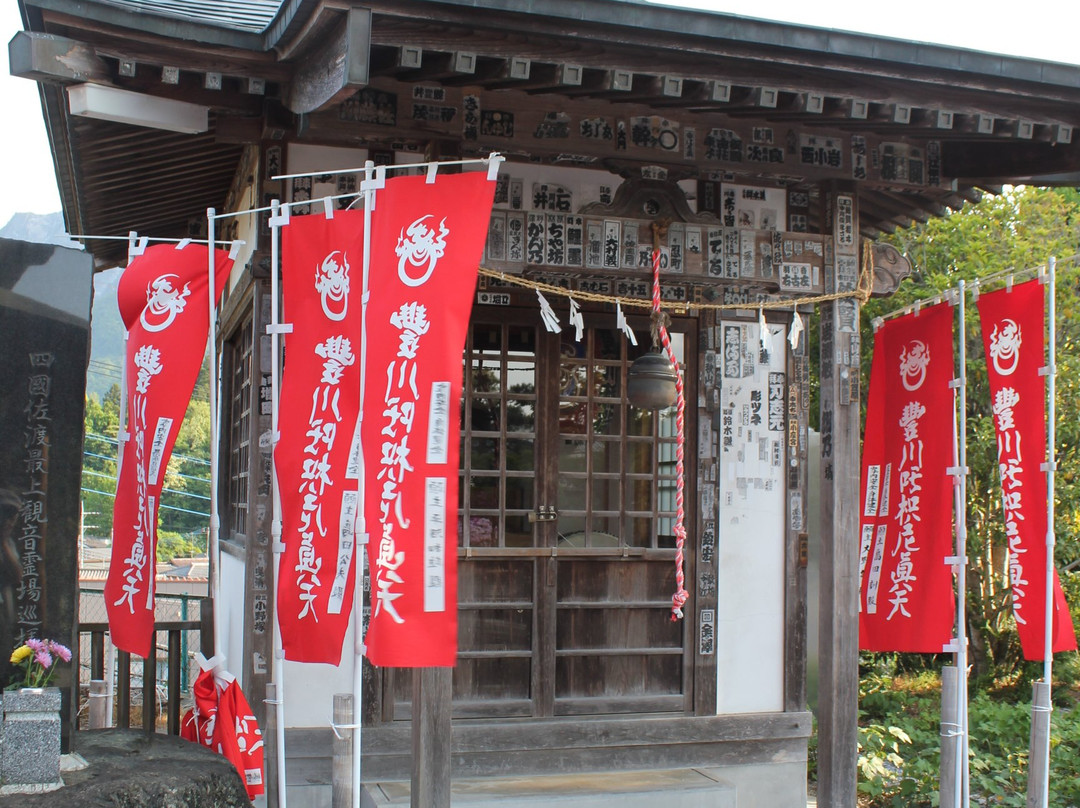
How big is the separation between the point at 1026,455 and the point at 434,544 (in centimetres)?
411

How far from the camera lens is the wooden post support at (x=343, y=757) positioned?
5.50 m

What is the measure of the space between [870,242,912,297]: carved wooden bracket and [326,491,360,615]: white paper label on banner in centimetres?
393

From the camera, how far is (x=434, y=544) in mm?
5164

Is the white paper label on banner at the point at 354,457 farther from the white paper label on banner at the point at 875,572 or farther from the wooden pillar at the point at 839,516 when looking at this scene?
the white paper label on banner at the point at 875,572

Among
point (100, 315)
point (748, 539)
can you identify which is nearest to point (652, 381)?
point (748, 539)

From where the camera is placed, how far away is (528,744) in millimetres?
7680

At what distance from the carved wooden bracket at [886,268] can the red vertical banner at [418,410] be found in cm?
340

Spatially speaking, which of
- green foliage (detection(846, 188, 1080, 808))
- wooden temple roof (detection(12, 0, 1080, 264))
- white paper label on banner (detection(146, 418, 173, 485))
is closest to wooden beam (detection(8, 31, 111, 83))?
wooden temple roof (detection(12, 0, 1080, 264))

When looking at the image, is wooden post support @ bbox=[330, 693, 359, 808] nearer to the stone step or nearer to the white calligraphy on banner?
the white calligraphy on banner

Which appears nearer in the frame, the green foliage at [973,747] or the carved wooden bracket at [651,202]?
the carved wooden bracket at [651,202]

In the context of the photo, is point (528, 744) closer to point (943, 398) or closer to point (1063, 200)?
point (943, 398)

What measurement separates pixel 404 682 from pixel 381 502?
2.69 metres

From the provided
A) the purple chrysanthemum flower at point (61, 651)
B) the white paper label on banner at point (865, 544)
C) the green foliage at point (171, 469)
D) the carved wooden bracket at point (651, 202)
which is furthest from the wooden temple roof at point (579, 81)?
the green foliage at point (171, 469)

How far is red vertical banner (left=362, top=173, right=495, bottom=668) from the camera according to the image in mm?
5113
